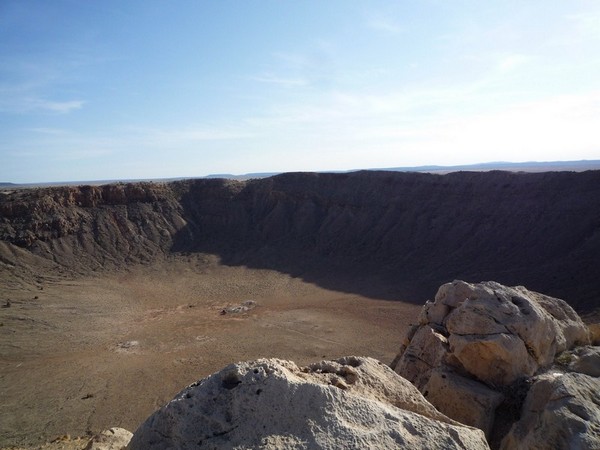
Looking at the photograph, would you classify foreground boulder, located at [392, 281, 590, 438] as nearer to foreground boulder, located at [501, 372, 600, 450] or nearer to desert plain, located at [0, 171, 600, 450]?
foreground boulder, located at [501, 372, 600, 450]

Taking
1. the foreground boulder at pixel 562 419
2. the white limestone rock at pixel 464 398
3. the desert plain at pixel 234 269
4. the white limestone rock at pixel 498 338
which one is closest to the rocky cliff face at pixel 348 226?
the desert plain at pixel 234 269

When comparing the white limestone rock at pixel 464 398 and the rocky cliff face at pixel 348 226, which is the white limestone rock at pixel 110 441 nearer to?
the white limestone rock at pixel 464 398

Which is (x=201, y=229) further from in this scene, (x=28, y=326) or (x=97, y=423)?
(x=97, y=423)

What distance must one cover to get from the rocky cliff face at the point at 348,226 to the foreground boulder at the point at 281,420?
79.6 feet

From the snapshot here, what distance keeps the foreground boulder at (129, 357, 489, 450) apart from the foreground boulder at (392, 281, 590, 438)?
3.67m

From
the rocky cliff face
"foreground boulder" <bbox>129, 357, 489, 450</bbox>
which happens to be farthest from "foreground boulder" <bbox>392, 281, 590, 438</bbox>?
the rocky cliff face

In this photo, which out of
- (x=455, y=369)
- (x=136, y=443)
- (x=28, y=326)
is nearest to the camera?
(x=136, y=443)

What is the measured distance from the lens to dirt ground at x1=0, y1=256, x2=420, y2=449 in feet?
56.9

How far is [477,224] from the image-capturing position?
3728cm

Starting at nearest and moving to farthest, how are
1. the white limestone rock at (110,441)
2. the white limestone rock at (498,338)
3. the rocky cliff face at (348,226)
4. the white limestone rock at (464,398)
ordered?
the white limestone rock at (110,441)
the white limestone rock at (464,398)
the white limestone rock at (498,338)
the rocky cliff face at (348,226)

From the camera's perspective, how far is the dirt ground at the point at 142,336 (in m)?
17.3

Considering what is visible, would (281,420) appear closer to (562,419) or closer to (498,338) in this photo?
(562,419)

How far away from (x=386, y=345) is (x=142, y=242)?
29.1 m

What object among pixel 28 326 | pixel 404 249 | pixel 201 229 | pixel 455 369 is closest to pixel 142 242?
pixel 201 229
